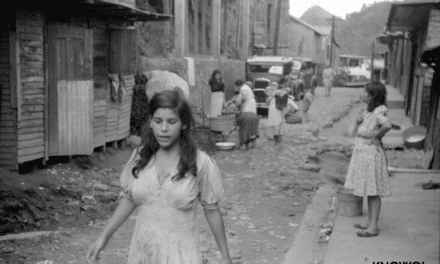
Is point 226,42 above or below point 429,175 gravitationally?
above

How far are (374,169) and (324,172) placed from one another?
235 inches

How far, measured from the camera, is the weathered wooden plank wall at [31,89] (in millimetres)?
9102

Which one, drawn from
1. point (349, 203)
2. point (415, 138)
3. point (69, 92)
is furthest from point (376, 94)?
point (415, 138)

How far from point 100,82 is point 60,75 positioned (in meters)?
1.80

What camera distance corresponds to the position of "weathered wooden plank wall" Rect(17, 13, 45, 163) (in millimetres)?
9102

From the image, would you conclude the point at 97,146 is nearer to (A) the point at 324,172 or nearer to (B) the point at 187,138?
(A) the point at 324,172

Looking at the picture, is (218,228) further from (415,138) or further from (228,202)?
(415,138)

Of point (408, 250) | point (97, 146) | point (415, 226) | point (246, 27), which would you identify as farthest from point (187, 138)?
point (246, 27)

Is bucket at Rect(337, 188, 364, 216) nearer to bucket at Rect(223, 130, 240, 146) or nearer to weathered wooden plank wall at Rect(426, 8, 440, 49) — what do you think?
Result: bucket at Rect(223, 130, 240, 146)

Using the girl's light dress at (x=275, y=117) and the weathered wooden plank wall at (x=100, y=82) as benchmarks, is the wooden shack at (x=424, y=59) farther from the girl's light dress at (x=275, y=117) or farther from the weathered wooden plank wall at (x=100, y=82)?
the weathered wooden plank wall at (x=100, y=82)

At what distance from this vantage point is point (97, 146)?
38.1ft

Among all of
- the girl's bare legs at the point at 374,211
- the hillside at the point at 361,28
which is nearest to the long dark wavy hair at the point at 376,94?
the girl's bare legs at the point at 374,211

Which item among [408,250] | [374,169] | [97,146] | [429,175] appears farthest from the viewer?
[97,146]

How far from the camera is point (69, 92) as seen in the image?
10.1 metres
